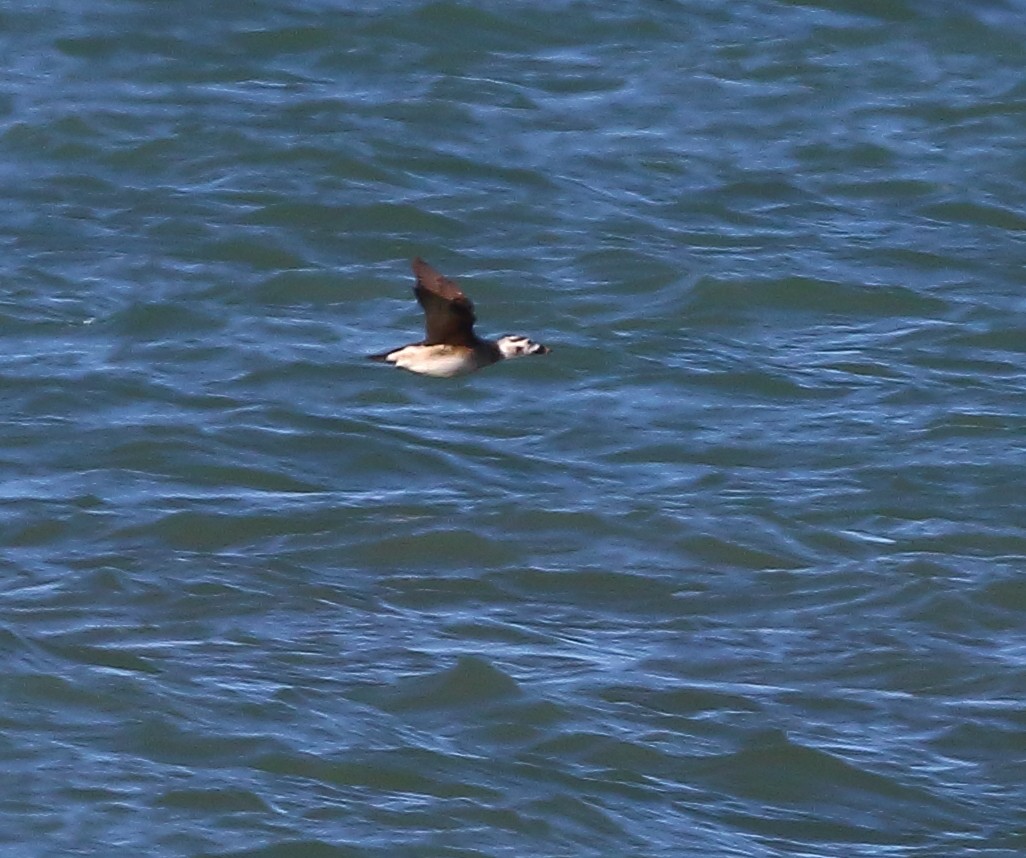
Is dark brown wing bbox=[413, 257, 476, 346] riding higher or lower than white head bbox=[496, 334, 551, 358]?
higher

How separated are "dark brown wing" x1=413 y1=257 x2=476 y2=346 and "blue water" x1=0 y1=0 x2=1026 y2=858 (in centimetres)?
109

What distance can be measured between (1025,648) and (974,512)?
4.68 feet

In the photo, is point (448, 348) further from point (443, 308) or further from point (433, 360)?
point (443, 308)

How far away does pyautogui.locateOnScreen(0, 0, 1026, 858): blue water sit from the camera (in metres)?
9.49

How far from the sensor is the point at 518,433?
42.9 feet

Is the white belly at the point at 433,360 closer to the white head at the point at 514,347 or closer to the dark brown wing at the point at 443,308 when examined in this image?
the dark brown wing at the point at 443,308

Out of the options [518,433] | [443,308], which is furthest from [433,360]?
[518,433]

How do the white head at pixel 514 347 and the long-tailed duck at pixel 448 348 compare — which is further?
the white head at pixel 514 347

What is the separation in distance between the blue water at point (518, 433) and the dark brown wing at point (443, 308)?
42.9 inches

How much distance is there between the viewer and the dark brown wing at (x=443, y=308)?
10359 millimetres

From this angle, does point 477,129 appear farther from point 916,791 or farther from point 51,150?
point 916,791

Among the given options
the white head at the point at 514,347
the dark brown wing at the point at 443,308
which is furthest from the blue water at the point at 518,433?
the dark brown wing at the point at 443,308

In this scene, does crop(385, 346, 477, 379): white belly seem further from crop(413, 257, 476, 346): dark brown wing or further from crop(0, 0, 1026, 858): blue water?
crop(0, 0, 1026, 858): blue water

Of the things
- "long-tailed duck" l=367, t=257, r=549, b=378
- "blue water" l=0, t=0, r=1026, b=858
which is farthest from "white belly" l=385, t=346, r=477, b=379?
"blue water" l=0, t=0, r=1026, b=858
